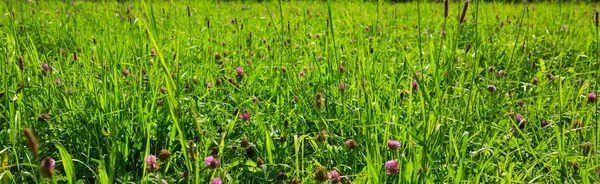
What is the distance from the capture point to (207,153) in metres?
1.37

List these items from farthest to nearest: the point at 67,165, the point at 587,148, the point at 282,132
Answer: the point at 282,132 → the point at 587,148 → the point at 67,165

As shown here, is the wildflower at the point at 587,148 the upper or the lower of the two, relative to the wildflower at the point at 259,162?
upper

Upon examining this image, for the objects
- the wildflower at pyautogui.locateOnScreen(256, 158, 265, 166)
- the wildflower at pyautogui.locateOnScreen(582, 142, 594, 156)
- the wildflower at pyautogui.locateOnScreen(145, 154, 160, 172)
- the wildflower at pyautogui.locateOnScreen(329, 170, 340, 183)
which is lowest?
the wildflower at pyautogui.locateOnScreen(256, 158, 265, 166)

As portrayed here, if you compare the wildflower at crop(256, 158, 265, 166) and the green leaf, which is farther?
the wildflower at crop(256, 158, 265, 166)

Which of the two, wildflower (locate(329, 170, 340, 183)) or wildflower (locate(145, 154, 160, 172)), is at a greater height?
wildflower (locate(145, 154, 160, 172))

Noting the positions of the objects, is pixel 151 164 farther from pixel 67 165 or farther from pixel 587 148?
pixel 587 148

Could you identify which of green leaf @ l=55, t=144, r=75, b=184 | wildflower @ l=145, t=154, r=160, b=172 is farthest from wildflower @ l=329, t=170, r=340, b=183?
green leaf @ l=55, t=144, r=75, b=184

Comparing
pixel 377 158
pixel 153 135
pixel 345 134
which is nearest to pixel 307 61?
pixel 345 134

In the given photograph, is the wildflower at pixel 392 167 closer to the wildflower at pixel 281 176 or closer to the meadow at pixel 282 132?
the meadow at pixel 282 132

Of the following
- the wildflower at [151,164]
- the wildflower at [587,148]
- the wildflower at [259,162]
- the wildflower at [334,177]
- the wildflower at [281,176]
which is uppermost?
the wildflower at [151,164]

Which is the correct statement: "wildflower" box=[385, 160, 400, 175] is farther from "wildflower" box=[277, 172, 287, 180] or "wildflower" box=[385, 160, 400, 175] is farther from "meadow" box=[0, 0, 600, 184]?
"wildflower" box=[277, 172, 287, 180]

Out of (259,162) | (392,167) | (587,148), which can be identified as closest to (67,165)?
(259,162)

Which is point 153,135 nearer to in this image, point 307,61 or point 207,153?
point 207,153

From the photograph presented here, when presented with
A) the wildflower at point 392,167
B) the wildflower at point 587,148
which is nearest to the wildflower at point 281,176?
the wildflower at point 392,167
